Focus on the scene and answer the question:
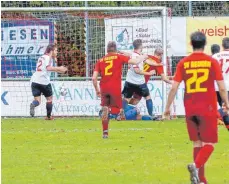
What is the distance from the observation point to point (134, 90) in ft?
81.6

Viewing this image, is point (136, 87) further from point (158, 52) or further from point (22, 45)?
point (22, 45)

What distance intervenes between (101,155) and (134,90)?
9058mm

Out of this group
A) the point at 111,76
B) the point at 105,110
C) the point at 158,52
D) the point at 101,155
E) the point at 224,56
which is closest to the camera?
the point at 101,155

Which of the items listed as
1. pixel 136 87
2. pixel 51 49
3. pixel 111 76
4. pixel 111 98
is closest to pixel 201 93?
pixel 111 98

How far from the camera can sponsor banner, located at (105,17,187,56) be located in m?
26.8

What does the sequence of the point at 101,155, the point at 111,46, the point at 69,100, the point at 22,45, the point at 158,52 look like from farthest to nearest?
1. the point at 22,45
2. the point at 69,100
3. the point at 158,52
4. the point at 111,46
5. the point at 101,155

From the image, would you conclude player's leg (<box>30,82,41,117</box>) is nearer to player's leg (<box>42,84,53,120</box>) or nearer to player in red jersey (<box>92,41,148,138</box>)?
player's leg (<box>42,84,53,120</box>)

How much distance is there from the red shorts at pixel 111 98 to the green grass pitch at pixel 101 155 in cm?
70

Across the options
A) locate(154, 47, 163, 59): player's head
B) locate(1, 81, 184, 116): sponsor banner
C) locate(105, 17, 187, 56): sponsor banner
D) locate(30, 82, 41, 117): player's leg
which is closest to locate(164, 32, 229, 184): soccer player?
locate(154, 47, 163, 59): player's head

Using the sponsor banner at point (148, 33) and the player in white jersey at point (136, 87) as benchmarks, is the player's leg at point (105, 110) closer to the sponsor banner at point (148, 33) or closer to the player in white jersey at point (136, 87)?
the player in white jersey at point (136, 87)

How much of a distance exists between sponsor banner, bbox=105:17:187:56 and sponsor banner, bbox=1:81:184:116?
1.15 metres

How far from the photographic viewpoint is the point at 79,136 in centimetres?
1983

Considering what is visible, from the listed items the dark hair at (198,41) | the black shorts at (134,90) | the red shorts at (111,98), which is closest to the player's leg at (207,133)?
the dark hair at (198,41)

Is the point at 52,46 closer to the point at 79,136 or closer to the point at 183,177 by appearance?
the point at 79,136
